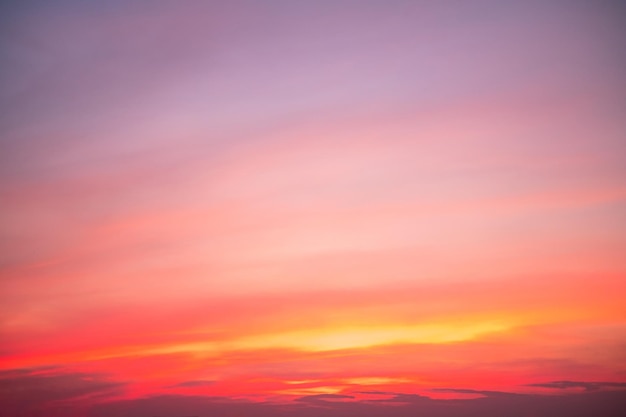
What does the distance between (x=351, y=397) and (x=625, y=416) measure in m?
16.1

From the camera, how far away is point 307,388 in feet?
77.0

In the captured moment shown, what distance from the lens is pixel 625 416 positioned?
2225cm

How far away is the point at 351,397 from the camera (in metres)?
23.3

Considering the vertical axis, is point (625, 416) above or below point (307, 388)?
below

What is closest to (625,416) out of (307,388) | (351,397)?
(351,397)

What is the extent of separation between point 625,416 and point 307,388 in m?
18.9

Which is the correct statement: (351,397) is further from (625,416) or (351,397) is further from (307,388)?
(625,416)

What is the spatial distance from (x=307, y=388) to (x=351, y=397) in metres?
2.78
